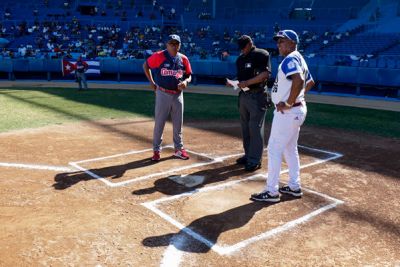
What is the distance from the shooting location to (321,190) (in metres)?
6.01

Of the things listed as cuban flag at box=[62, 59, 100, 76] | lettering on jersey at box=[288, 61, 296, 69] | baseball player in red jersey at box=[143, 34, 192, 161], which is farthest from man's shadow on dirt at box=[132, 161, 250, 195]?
cuban flag at box=[62, 59, 100, 76]

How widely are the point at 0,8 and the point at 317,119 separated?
35.6m

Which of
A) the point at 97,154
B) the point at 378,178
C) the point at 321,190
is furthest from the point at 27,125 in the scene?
the point at 378,178

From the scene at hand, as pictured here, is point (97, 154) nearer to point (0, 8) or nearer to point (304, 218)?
point (304, 218)

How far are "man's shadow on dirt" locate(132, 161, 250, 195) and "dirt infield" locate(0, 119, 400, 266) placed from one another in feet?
0.06

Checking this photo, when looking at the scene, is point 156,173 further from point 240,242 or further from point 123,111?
point 123,111

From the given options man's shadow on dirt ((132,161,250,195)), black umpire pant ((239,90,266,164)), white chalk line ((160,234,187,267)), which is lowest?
white chalk line ((160,234,187,267))

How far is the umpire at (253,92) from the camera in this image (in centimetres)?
654

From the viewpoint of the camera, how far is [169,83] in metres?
7.18

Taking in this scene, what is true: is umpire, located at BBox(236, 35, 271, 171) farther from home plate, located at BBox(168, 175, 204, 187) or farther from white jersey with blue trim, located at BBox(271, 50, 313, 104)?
white jersey with blue trim, located at BBox(271, 50, 313, 104)

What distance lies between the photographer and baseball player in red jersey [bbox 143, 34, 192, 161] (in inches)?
281

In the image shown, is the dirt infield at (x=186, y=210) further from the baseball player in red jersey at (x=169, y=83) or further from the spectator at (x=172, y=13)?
the spectator at (x=172, y=13)

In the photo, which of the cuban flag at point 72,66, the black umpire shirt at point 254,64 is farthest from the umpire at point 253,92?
the cuban flag at point 72,66

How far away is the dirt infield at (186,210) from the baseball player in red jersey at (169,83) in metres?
0.63
